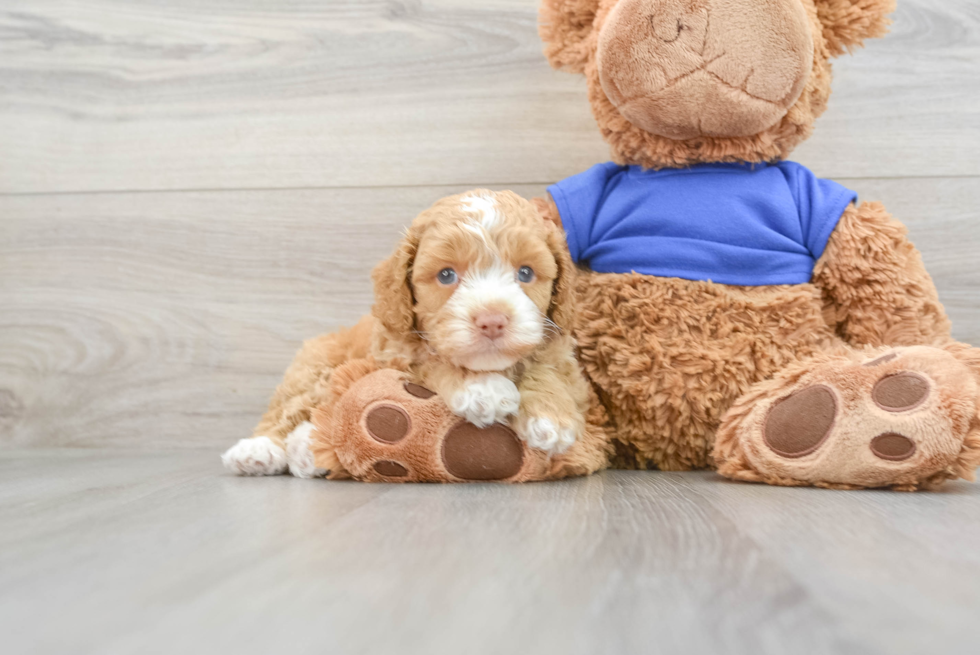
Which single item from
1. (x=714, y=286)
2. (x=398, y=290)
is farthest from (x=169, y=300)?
(x=714, y=286)

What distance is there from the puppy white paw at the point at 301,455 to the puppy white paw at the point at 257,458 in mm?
14

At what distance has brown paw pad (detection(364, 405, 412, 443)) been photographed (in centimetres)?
79

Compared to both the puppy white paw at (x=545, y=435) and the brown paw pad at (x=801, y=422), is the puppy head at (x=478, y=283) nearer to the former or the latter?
the puppy white paw at (x=545, y=435)

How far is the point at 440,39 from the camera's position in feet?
3.86

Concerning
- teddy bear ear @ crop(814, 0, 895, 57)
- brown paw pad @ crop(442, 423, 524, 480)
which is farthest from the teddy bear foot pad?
teddy bear ear @ crop(814, 0, 895, 57)

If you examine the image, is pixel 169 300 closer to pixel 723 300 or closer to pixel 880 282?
pixel 723 300

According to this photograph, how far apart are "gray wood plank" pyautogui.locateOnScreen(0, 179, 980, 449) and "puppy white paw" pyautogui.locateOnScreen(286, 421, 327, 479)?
1.08 ft

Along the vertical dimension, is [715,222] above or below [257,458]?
above

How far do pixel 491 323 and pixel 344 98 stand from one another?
0.63 m

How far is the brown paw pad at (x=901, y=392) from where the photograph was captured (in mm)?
718

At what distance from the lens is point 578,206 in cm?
94

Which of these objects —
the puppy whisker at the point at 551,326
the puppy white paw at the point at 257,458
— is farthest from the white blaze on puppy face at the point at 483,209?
the puppy white paw at the point at 257,458

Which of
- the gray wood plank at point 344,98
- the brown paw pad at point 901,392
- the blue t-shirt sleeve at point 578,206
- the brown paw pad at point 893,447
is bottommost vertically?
the brown paw pad at point 893,447

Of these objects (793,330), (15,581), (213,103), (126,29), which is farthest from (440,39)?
(15,581)
